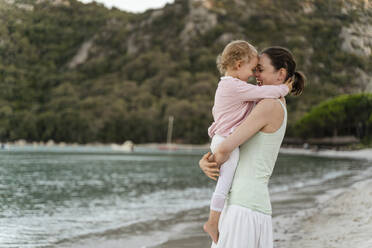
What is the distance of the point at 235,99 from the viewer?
7.43 feet

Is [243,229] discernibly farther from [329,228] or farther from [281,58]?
[329,228]

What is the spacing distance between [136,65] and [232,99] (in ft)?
482

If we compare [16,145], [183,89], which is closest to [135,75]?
[183,89]

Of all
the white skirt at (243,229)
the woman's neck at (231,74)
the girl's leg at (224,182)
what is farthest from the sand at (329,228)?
the woman's neck at (231,74)

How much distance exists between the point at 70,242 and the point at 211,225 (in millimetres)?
7003

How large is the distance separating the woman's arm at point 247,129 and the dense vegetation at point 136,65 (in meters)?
91.2

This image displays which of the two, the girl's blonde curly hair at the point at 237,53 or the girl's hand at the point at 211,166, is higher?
the girl's blonde curly hair at the point at 237,53

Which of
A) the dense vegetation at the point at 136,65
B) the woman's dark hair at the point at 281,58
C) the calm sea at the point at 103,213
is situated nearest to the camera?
the woman's dark hair at the point at 281,58

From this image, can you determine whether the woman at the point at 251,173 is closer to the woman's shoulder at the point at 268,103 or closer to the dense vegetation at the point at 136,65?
the woman's shoulder at the point at 268,103

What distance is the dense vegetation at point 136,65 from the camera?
4498 inches

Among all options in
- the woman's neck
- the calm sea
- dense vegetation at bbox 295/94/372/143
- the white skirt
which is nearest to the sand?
the calm sea

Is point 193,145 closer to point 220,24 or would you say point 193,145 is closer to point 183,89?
point 183,89

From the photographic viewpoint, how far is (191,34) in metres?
152

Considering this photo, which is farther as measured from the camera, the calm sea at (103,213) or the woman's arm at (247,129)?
the calm sea at (103,213)
